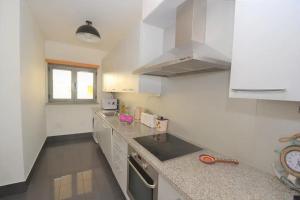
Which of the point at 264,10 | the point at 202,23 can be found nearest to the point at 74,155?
the point at 202,23

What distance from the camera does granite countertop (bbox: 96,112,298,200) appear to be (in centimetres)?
66

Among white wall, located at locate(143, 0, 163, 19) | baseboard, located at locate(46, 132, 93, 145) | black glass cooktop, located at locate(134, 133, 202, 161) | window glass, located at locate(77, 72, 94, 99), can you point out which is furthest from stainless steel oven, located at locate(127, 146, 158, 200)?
window glass, located at locate(77, 72, 94, 99)

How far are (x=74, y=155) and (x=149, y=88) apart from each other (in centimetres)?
204

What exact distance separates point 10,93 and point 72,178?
4.36 ft

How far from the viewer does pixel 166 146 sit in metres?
1.26

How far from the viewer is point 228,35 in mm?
1025

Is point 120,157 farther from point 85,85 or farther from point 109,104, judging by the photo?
point 85,85

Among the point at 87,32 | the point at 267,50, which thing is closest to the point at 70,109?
the point at 87,32

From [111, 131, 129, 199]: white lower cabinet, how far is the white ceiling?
164 cm

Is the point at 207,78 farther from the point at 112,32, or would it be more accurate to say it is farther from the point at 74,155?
the point at 74,155

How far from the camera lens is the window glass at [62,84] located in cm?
324

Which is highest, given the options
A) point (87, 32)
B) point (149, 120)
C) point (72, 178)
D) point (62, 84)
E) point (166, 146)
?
point (87, 32)

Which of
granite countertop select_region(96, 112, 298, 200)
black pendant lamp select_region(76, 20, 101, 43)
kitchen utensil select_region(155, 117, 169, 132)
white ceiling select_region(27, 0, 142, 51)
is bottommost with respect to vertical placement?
granite countertop select_region(96, 112, 298, 200)

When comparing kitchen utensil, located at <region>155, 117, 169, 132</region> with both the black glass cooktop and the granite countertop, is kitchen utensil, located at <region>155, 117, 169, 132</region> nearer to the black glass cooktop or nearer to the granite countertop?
the black glass cooktop
